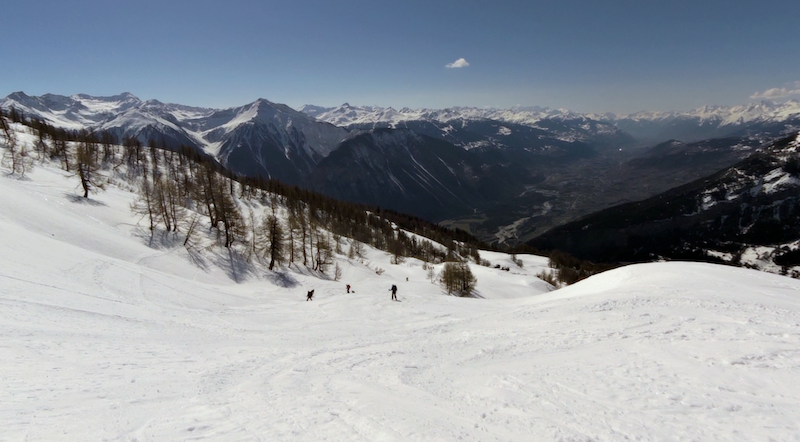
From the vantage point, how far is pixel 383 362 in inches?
673

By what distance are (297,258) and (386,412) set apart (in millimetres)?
47391

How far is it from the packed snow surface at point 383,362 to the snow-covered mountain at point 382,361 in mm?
96

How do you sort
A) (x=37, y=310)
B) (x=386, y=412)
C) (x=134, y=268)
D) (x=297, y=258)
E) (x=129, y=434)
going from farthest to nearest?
(x=297, y=258) → (x=134, y=268) → (x=37, y=310) → (x=386, y=412) → (x=129, y=434)

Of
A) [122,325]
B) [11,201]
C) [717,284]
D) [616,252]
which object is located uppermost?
[11,201]

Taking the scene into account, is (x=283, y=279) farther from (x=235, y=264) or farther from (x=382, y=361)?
(x=382, y=361)

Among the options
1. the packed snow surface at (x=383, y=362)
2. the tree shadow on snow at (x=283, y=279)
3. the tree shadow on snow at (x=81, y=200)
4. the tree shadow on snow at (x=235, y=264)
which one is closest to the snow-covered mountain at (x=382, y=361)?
the packed snow surface at (x=383, y=362)

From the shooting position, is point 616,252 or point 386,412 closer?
point 386,412

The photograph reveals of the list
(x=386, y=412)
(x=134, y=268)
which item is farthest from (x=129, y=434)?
(x=134, y=268)

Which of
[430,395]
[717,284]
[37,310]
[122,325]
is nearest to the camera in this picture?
[430,395]

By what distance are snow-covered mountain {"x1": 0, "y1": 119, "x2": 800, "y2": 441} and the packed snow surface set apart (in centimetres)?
10

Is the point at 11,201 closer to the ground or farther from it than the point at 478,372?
farther from it

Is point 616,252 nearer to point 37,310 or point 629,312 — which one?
point 629,312

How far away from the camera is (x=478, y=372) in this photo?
15586 mm

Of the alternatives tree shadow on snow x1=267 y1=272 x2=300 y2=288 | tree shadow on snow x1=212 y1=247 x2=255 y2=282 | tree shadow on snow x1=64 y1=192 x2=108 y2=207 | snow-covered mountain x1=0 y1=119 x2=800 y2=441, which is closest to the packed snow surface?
snow-covered mountain x1=0 y1=119 x2=800 y2=441
